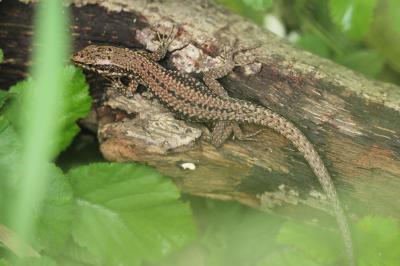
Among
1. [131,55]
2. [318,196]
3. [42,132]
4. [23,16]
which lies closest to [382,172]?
[318,196]

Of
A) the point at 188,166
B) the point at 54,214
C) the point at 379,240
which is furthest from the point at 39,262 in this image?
the point at 379,240

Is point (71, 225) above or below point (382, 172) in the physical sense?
below

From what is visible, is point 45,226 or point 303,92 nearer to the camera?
point 45,226

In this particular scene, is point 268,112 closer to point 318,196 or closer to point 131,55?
point 318,196

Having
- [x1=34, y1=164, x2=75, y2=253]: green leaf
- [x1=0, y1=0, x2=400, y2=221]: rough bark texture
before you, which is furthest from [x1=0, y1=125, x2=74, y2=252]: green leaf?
[x1=0, y1=0, x2=400, y2=221]: rough bark texture

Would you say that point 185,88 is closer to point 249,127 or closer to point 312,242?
point 249,127

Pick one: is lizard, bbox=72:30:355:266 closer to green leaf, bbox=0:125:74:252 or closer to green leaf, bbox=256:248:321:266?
green leaf, bbox=256:248:321:266
